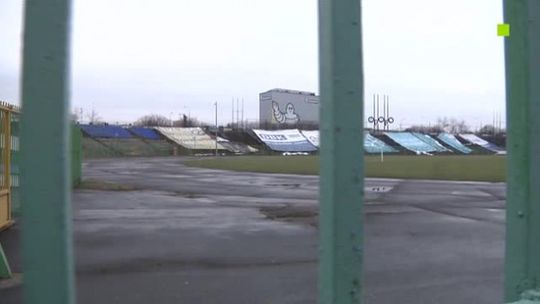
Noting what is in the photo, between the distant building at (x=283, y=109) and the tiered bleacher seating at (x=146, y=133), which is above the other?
the distant building at (x=283, y=109)

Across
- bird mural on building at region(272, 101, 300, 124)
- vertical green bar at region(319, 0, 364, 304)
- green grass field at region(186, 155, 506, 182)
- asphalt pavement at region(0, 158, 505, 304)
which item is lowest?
asphalt pavement at region(0, 158, 505, 304)

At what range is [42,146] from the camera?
1849 millimetres

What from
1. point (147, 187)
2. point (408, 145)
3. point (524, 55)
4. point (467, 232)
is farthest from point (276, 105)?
point (524, 55)

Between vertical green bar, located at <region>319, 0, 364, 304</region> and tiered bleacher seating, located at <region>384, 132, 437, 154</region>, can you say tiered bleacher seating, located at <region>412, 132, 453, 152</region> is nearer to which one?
tiered bleacher seating, located at <region>384, 132, 437, 154</region>

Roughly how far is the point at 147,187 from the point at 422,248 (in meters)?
13.4

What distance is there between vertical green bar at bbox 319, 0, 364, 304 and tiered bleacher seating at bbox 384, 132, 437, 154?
8885 centimetres

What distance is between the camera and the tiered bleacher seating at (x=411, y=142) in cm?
9232

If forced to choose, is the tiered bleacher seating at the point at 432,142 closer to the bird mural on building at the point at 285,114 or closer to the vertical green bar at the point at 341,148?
the bird mural on building at the point at 285,114

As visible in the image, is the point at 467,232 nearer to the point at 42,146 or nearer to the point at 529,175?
the point at 529,175

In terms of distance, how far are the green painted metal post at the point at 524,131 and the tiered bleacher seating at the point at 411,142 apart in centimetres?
8803

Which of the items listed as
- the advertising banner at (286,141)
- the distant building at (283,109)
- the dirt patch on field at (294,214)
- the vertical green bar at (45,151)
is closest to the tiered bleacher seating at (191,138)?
the advertising banner at (286,141)

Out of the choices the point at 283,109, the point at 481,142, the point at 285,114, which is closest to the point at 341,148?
the point at 285,114

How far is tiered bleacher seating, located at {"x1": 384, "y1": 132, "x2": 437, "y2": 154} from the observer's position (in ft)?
303

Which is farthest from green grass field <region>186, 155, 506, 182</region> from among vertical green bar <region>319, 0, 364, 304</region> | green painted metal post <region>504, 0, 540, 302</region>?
vertical green bar <region>319, 0, 364, 304</region>
